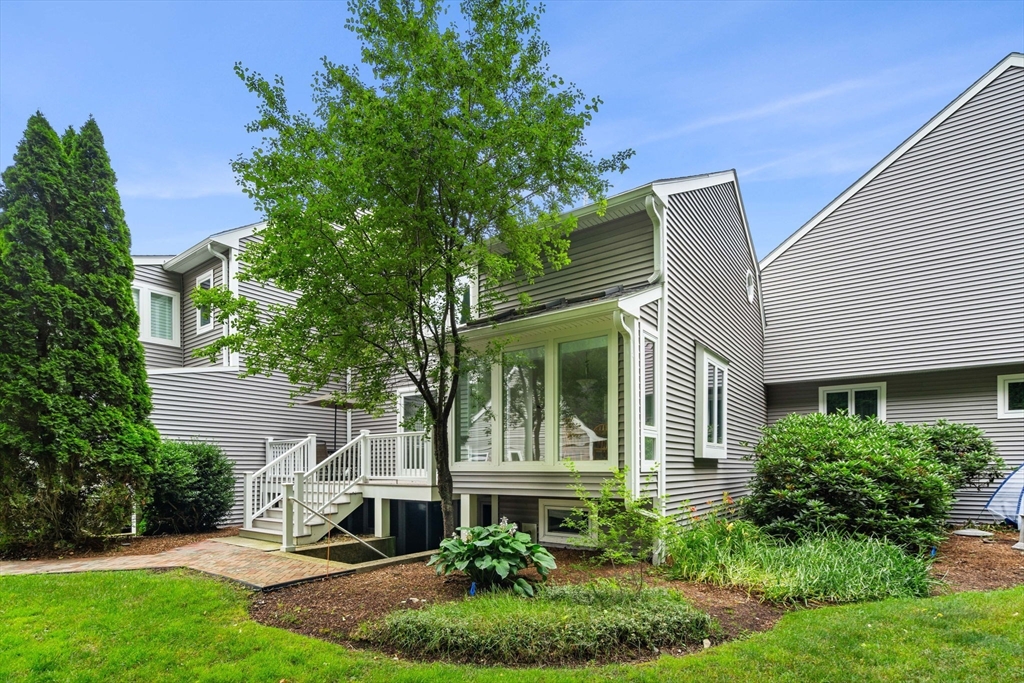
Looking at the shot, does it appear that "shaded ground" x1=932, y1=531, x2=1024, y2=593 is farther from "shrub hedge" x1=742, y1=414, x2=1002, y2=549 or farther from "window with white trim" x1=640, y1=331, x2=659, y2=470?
"window with white trim" x1=640, y1=331, x2=659, y2=470

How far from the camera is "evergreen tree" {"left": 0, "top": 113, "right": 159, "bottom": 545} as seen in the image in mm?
9375

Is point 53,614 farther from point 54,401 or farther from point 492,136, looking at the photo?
point 492,136

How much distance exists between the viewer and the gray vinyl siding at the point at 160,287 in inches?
602

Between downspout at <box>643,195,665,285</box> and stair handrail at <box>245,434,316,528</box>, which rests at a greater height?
downspout at <box>643,195,665,285</box>

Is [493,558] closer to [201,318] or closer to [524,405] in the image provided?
[524,405]

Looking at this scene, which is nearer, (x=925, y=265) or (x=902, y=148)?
(x=925, y=265)

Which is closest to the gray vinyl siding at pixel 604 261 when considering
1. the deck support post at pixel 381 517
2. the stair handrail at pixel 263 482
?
the deck support post at pixel 381 517

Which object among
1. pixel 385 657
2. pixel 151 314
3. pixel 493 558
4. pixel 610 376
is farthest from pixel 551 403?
pixel 151 314

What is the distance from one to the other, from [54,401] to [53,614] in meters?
4.51

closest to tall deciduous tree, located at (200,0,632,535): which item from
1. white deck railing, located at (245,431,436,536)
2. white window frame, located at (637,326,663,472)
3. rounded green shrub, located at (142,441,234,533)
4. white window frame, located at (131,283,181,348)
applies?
white window frame, located at (637,326,663,472)

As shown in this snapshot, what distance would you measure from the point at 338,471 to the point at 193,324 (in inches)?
258

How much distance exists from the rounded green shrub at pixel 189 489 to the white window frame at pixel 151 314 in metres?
3.72

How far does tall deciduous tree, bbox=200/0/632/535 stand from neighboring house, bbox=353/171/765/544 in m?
1.12

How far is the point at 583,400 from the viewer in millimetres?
8938
